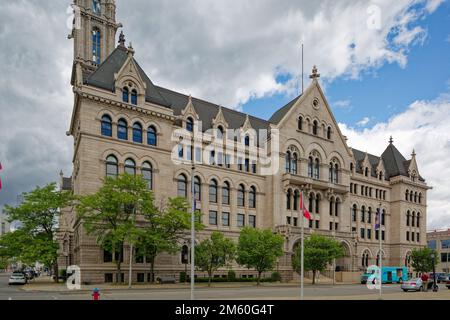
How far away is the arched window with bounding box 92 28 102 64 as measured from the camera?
78000 mm

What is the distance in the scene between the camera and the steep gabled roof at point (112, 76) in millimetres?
45156

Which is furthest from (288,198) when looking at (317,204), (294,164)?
(317,204)

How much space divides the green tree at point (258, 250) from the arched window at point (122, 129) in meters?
18.5

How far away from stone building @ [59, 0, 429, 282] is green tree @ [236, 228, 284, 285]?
26.3 ft

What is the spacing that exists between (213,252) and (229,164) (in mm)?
16380

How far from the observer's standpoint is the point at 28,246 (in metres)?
41.5

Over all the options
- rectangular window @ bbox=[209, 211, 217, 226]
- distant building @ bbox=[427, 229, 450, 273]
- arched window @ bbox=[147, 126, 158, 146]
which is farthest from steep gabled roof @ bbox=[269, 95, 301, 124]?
distant building @ bbox=[427, 229, 450, 273]

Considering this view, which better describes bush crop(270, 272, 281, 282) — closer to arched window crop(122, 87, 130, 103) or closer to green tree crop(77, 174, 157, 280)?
green tree crop(77, 174, 157, 280)

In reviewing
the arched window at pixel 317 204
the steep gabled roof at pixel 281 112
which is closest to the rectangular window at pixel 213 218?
the steep gabled roof at pixel 281 112

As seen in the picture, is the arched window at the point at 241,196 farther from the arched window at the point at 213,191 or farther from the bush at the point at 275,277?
the bush at the point at 275,277

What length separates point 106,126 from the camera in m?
44.9

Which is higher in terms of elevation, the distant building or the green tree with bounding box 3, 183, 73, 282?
the green tree with bounding box 3, 183, 73, 282
